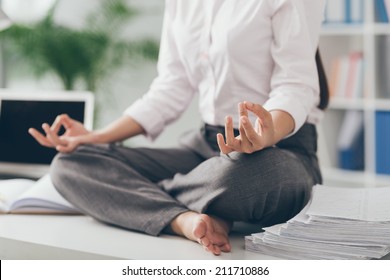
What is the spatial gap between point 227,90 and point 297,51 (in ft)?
0.57

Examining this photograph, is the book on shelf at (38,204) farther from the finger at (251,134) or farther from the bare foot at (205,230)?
the finger at (251,134)

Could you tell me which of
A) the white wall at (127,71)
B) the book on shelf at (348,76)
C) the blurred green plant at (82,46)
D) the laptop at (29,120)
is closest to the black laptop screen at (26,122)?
the laptop at (29,120)

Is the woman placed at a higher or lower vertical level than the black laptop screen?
higher

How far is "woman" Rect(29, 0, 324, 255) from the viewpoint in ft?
3.62

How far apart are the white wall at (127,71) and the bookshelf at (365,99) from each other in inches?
24.2

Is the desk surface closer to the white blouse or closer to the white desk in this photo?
the white desk

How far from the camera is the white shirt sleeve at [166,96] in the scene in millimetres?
1500

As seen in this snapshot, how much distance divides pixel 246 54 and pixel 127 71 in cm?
172

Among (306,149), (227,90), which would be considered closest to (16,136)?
(227,90)

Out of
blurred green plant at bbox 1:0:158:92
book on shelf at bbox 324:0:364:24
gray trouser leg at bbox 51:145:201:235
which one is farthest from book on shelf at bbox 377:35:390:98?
gray trouser leg at bbox 51:145:201:235

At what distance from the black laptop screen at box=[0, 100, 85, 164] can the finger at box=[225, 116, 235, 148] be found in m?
1.04

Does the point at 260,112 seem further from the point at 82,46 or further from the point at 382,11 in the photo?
the point at 82,46
